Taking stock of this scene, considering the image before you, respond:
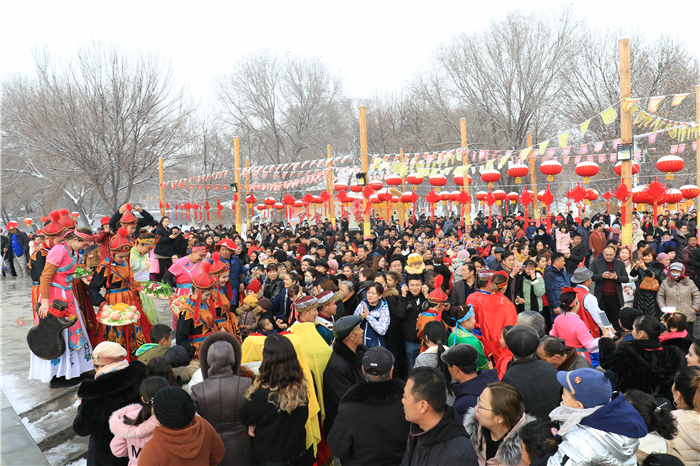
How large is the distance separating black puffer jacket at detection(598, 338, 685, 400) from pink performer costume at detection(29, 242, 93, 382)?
6375 millimetres

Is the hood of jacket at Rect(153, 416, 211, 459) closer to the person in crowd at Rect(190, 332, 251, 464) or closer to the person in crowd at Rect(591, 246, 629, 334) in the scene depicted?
the person in crowd at Rect(190, 332, 251, 464)

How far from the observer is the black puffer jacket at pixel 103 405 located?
3170mm

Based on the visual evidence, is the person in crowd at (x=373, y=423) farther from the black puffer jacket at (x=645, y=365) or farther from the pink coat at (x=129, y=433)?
the black puffer jacket at (x=645, y=365)

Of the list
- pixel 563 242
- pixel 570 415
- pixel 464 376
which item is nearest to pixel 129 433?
pixel 464 376

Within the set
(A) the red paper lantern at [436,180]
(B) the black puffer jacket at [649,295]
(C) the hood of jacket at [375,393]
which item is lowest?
(B) the black puffer jacket at [649,295]

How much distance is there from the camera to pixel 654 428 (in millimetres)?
2861

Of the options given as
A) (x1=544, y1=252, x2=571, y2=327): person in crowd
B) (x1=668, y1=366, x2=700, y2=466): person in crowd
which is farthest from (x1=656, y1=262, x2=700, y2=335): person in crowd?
(x1=668, y1=366, x2=700, y2=466): person in crowd

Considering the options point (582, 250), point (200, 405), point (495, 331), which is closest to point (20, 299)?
point (200, 405)

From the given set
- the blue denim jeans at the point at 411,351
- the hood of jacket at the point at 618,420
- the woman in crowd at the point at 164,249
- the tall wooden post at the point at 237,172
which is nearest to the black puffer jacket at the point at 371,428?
the hood of jacket at the point at 618,420

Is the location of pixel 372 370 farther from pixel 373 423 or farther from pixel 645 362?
pixel 645 362

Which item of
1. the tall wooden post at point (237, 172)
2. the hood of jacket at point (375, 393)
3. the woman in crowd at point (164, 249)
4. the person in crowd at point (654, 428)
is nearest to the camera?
the person in crowd at point (654, 428)

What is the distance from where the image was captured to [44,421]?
17.4 ft

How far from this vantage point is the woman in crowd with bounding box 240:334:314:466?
3.21m

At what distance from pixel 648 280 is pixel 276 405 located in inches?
263
